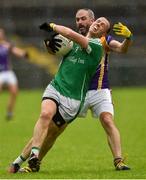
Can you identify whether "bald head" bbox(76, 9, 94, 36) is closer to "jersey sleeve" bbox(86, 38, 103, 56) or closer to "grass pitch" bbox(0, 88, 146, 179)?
"jersey sleeve" bbox(86, 38, 103, 56)

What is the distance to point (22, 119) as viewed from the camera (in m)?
21.4

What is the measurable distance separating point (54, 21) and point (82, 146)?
72.8 feet

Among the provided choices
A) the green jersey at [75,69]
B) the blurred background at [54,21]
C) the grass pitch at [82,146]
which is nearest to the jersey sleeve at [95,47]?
the green jersey at [75,69]

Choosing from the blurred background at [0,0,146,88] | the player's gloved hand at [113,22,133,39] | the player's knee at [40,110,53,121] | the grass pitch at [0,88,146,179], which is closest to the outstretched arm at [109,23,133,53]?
the player's gloved hand at [113,22,133,39]

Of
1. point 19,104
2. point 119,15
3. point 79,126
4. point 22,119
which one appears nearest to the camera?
point 79,126

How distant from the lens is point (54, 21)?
36.7m

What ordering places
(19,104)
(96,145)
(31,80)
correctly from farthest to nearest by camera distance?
1. (31,80)
2. (19,104)
3. (96,145)

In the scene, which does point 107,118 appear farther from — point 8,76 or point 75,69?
point 8,76

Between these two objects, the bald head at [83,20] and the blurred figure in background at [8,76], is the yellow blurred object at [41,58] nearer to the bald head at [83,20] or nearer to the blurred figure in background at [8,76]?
the blurred figure in background at [8,76]

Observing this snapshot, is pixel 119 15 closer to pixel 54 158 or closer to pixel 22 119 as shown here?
pixel 22 119

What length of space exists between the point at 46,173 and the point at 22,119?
10884 millimetres

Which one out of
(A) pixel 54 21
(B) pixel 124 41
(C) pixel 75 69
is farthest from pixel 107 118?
(A) pixel 54 21

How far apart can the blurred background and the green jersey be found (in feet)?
80.1

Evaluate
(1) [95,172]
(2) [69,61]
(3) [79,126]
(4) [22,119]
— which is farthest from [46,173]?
(4) [22,119]
